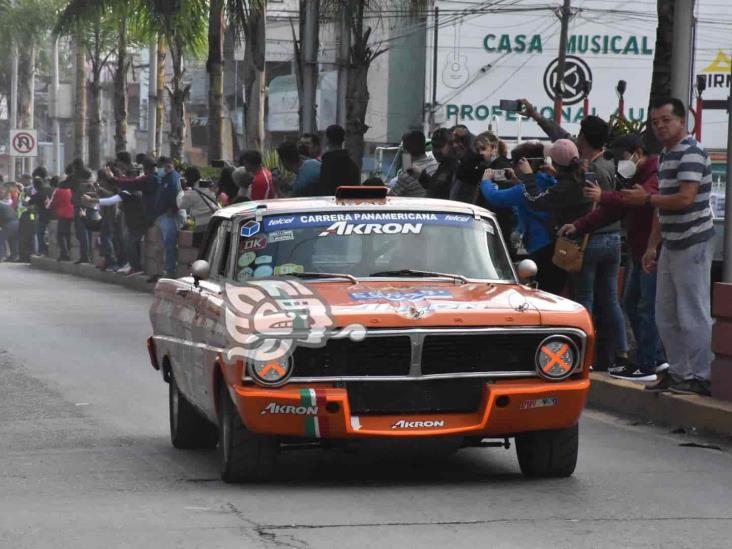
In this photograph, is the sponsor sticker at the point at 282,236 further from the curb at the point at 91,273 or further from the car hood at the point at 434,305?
the curb at the point at 91,273

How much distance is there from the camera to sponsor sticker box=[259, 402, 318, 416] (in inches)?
313

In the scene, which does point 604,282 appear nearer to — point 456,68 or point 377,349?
point 377,349

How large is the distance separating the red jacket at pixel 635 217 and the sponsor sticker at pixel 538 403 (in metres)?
4.12

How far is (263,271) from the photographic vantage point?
29.5ft

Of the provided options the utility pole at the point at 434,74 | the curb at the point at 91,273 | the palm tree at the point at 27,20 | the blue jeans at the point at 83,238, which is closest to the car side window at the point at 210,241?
the curb at the point at 91,273

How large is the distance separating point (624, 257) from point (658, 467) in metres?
6.09

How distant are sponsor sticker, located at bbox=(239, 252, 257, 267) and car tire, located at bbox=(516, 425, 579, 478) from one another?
170cm

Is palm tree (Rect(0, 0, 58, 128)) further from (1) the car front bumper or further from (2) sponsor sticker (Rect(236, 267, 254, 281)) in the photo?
(1) the car front bumper

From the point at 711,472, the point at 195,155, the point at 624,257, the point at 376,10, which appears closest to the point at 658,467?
the point at 711,472

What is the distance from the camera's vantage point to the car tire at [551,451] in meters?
8.56

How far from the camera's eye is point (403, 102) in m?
58.1

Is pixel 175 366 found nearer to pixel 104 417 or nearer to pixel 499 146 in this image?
pixel 104 417

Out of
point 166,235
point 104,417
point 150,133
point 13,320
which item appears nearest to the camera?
point 104,417

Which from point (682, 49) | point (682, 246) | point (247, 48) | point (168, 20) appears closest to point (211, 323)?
point (682, 246)
